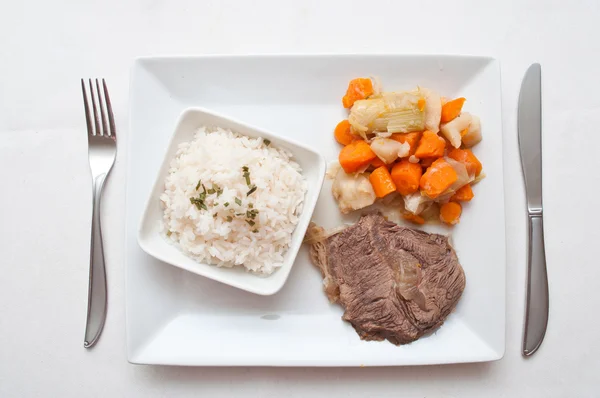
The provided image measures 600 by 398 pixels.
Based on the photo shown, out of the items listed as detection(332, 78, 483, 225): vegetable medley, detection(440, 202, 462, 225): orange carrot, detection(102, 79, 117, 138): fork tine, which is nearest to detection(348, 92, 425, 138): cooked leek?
detection(332, 78, 483, 225): vegetable medley

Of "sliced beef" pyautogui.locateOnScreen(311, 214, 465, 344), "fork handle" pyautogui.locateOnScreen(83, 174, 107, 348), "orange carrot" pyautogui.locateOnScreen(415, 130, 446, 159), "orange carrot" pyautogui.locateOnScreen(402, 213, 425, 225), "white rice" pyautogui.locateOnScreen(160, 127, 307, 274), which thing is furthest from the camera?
"fork handle" pyautogui.locateOnScreen(83, 174, 107, 348)

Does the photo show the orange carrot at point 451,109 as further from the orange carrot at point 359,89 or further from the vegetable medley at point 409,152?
the orange carrot at point 359,89

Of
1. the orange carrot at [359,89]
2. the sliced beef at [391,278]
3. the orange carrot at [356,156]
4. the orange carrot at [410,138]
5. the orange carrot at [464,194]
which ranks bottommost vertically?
the sliced beef at [391,278]

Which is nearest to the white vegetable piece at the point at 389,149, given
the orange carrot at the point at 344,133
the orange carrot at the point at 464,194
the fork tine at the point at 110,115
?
the orange carrot at the point at 344,133

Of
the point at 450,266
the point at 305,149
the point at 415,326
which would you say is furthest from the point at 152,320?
the point at 450,266

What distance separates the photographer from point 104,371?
10.2ft

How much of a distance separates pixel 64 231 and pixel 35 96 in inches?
40.7

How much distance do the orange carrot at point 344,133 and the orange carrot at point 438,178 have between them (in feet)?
1.80

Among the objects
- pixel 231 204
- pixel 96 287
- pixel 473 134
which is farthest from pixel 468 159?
pixel 96 287

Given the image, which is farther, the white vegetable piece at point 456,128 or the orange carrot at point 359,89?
the orange carrot at point 359,89

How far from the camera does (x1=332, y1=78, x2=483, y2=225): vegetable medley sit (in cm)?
274

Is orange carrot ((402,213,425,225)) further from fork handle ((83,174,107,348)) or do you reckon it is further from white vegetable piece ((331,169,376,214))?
fork handle ((83,174,107,348))

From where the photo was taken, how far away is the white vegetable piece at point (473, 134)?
2.88 meters

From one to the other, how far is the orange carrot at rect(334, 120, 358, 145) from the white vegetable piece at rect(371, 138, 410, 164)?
246 mm
